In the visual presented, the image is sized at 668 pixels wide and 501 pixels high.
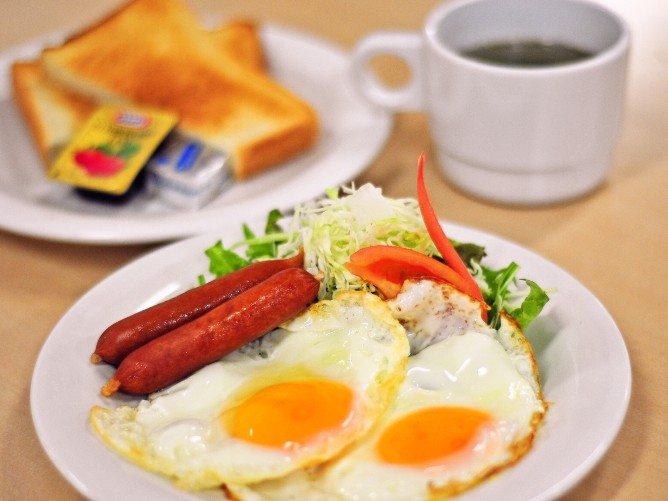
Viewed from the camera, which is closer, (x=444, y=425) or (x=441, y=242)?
(x=444, y=425)

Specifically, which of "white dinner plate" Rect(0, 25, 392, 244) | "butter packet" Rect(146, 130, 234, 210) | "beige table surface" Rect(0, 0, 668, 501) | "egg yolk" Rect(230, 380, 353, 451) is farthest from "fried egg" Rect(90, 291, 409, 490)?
"butter packet" Rect(146, 130, 234, 210)

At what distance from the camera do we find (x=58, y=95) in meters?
2.93

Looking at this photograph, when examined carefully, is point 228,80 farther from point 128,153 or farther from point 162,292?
point 162,292

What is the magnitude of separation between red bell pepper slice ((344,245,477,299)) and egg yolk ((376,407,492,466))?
0.30 metres

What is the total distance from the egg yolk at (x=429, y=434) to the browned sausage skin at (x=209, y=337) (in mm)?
347

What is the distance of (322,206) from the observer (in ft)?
6.63

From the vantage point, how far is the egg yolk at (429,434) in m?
1.37

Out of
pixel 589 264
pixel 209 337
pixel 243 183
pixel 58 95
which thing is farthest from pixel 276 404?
Result: pixel 58 95

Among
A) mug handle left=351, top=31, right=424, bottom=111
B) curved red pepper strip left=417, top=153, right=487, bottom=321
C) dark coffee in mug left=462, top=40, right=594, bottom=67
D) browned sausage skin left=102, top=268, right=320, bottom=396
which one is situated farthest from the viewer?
mug handle left=351, top=31, right=424, bottom=111

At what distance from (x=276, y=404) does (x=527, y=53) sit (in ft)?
4.93

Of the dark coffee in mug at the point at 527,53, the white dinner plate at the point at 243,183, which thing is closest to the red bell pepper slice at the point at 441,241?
the white dinner plate at the point at 243,183

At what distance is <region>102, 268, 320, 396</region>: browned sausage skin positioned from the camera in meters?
1.54

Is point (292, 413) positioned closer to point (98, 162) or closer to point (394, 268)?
point (394, 268)

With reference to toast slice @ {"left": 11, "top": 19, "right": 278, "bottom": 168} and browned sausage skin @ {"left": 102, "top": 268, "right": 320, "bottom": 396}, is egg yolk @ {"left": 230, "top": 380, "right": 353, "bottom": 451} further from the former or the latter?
toast slice @ {"left": 11, "top": 19, "right": 278, "bottom": 168}
